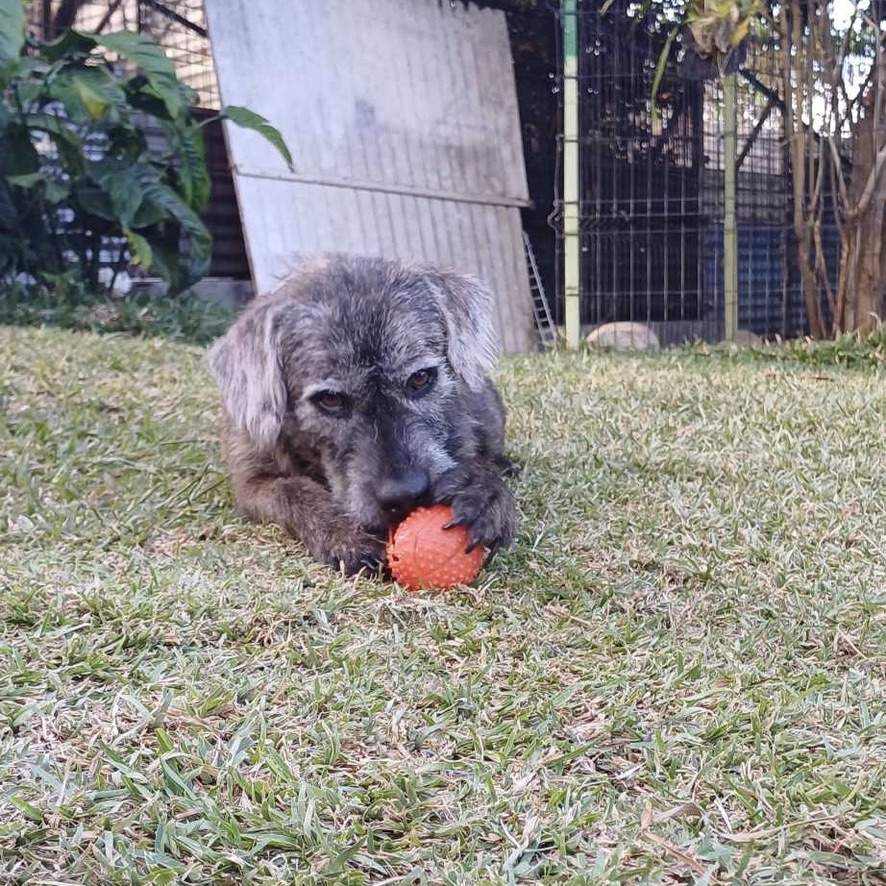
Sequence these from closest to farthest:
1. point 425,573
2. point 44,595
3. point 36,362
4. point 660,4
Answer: point 44,595 → point 425,573 → point 36,362 → point 660,4

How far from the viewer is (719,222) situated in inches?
336

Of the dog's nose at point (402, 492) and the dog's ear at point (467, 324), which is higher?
the dog's ear at point (467, 324)

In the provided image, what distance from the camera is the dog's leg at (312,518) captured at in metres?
2.95

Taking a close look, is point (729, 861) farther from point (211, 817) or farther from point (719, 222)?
point (719, 222)

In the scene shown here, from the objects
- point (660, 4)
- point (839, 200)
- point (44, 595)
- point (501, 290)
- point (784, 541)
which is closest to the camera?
point (44, 595)

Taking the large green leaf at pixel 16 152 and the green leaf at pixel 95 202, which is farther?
the green leaf at pixel 95 202

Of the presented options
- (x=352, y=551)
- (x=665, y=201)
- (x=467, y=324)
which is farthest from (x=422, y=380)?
(x=665, y=201)

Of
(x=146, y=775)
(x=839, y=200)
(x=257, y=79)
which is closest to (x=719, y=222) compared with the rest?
(x=839, y=200)

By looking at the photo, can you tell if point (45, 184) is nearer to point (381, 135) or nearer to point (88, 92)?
point (88, 92)

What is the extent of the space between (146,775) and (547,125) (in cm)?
884

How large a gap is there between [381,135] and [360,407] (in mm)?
6296

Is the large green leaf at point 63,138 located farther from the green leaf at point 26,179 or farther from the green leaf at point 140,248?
the green leaf at point 140,248

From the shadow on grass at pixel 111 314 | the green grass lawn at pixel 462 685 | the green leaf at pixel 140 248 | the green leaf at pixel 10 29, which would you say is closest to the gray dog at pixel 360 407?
the green grass lawn at pixel 462 685

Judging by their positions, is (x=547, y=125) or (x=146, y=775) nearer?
(x=146, y=775)
